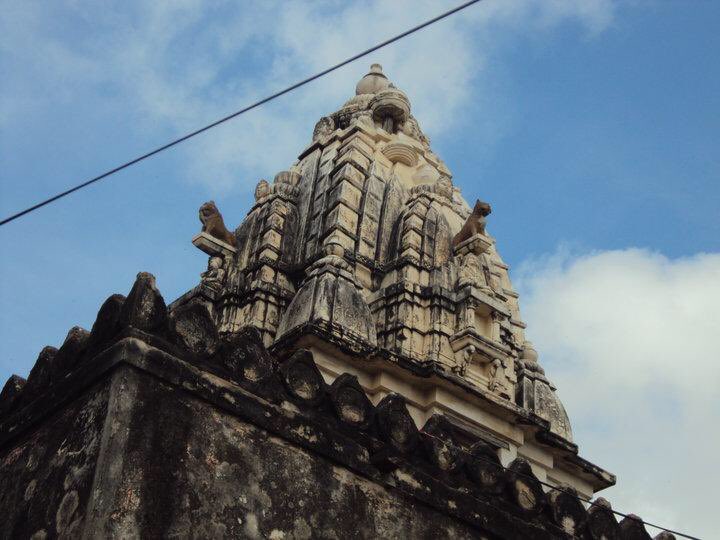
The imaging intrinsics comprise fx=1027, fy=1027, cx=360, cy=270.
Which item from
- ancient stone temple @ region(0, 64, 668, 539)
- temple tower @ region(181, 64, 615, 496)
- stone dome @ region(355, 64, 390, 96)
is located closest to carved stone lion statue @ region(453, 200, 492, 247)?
temple tower @ region(181, 64, 615, 496)

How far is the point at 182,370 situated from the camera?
5.34 metres

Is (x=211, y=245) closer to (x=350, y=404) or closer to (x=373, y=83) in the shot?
(x=373, y=83)

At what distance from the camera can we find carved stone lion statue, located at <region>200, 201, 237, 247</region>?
1842 centimetres

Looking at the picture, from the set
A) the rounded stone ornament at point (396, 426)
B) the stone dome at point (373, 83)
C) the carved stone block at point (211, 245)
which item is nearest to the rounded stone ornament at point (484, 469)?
the rounded stone ornament at point (396, 426)

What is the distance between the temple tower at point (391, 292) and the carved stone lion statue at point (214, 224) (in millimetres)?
25

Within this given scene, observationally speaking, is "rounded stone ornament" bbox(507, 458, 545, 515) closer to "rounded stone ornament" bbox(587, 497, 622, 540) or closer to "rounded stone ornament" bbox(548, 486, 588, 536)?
"rounded stone ornament" bbox(548, 486, 588, 536)

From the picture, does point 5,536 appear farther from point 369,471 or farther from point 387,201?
point 387,201

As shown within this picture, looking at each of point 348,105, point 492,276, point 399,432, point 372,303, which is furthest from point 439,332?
point 399,432

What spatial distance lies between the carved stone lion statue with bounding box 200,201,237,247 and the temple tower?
0.08 feet

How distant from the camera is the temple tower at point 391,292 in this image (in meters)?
15.0

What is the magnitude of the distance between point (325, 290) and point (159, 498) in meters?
10.2

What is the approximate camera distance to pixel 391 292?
1656 centimetres

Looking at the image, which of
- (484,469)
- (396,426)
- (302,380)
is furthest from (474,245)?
(302,380)

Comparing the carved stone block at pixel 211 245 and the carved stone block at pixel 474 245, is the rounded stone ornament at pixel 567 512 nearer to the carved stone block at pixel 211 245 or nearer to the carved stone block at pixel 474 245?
the carved stone block at pixel 474 245
